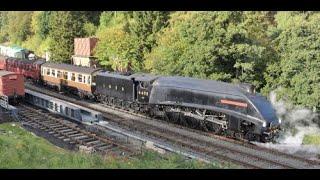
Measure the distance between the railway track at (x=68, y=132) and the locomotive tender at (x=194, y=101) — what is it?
4317mm

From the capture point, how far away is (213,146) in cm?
1919

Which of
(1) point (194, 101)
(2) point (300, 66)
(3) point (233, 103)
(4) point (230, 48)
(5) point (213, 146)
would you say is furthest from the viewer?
(4) point (230, 48)

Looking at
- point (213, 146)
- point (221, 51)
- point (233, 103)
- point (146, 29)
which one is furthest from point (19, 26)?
point (213, 146)

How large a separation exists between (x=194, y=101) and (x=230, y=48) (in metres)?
7.41

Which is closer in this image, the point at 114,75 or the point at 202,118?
the point at 202,118

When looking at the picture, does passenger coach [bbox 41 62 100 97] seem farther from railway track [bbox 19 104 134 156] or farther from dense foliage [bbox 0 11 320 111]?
dense foliage [bbox 0 11 320 111]

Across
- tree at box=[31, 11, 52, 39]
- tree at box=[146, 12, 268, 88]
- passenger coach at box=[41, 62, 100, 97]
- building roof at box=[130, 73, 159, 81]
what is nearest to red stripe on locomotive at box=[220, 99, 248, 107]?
building roof at box=[130, 73, 159, 81]

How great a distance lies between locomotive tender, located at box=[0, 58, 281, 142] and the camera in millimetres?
19125

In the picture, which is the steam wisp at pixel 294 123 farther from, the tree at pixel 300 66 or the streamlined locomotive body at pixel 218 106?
the streamlined locomotive body at pixel 218 106

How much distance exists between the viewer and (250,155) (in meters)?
17.8

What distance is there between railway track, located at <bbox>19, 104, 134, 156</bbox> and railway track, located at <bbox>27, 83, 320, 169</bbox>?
99.3 inches

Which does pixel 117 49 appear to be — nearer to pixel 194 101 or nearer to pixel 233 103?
pixel 194 101

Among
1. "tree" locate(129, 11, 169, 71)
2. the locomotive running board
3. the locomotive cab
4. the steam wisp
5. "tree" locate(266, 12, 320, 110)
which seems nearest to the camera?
the locomotive running board
